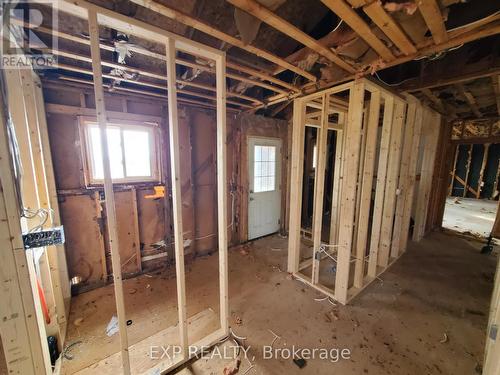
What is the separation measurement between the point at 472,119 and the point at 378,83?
12.7 ft

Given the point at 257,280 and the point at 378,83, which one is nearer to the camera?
the point at 378,83

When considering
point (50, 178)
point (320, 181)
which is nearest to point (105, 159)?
point (50, 178)

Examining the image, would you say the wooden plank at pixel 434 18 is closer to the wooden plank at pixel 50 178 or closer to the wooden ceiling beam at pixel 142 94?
the wooden ceiling beam at pixel 142 94

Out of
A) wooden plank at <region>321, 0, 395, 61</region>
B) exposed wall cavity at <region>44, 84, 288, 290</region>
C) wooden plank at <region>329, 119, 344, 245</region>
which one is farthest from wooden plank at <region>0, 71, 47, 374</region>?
wooden plank at <region>329, 119, 344, 245</region>

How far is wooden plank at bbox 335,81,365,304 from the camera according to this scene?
2031 mm

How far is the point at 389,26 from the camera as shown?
4.48 ft

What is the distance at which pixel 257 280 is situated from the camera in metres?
2.73

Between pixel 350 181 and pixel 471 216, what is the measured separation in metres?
6.62

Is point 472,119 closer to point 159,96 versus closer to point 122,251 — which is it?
point 159,96

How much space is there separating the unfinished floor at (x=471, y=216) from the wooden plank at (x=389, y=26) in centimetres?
502

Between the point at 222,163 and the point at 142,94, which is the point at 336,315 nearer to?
the point at 222,163

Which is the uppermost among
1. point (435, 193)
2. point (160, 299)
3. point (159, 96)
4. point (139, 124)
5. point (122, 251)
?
point (159, 96)

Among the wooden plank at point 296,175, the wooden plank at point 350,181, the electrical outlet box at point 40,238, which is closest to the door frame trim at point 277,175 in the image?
the wooden plank at point 296,175

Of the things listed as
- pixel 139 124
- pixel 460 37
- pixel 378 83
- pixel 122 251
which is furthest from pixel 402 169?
pixel 122 251
